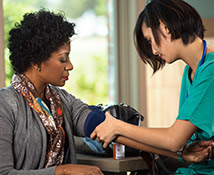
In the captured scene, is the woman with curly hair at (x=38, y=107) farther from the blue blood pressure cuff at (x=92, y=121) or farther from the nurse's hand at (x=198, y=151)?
the nurse's hand at (x=198, y=151)

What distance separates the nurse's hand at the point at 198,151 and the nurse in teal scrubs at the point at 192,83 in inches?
1.5

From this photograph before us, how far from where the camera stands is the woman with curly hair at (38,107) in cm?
180

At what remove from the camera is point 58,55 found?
1976 millimetres

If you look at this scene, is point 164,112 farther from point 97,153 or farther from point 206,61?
point 206,61

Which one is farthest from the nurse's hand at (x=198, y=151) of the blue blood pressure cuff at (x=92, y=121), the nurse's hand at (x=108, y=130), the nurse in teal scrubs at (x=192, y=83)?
the blue blood pressure cuff at (x=92, y=121)

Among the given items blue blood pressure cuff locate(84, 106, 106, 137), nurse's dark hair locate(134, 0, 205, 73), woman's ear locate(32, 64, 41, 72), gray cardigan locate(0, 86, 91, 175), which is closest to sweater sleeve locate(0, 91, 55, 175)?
gray cardigan locate(0, 86, 91, 175)

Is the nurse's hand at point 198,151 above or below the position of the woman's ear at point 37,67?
below

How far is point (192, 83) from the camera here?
175 cm

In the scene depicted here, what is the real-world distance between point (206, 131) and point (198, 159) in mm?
227

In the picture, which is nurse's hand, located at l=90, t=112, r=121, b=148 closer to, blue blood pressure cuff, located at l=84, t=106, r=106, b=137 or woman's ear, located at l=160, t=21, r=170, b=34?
blue blood pressure cuff, located at l=84, t=106, r=106, b=137

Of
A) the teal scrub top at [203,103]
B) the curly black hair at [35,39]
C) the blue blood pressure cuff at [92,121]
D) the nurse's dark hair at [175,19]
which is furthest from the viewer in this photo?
the blue blood pressure cuff at [92,121]

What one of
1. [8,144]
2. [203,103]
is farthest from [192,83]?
[8,144]

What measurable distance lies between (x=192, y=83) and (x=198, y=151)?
1.18ft

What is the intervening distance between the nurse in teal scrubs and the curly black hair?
1.52 ft
